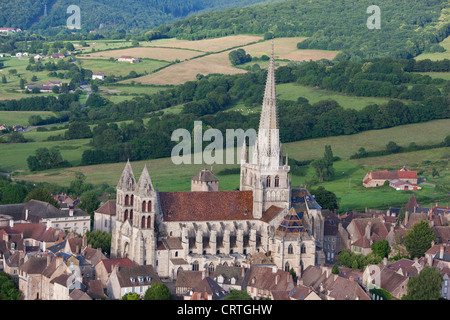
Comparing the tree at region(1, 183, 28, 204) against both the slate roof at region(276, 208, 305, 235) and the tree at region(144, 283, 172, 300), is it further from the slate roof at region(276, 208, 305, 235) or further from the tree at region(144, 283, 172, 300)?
the tree at region(144, 283, 172, 300)

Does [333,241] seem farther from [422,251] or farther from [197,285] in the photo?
[197,285]

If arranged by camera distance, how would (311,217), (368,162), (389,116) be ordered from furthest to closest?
1. (389,116)
2. (368,162)
3. (311,217)

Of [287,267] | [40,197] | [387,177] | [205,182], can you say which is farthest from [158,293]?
[387,177]

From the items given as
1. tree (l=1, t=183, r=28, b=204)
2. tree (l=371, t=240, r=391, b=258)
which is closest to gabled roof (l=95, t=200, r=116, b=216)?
tree (l=1, t=183, r=28, b=204)

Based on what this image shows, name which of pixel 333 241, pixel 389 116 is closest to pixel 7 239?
pixel 333 241

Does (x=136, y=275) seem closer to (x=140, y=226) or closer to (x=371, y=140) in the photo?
(x=140, y=226)

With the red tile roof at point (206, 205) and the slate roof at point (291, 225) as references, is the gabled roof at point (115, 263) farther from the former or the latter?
the slate roof at point (291, 225)
